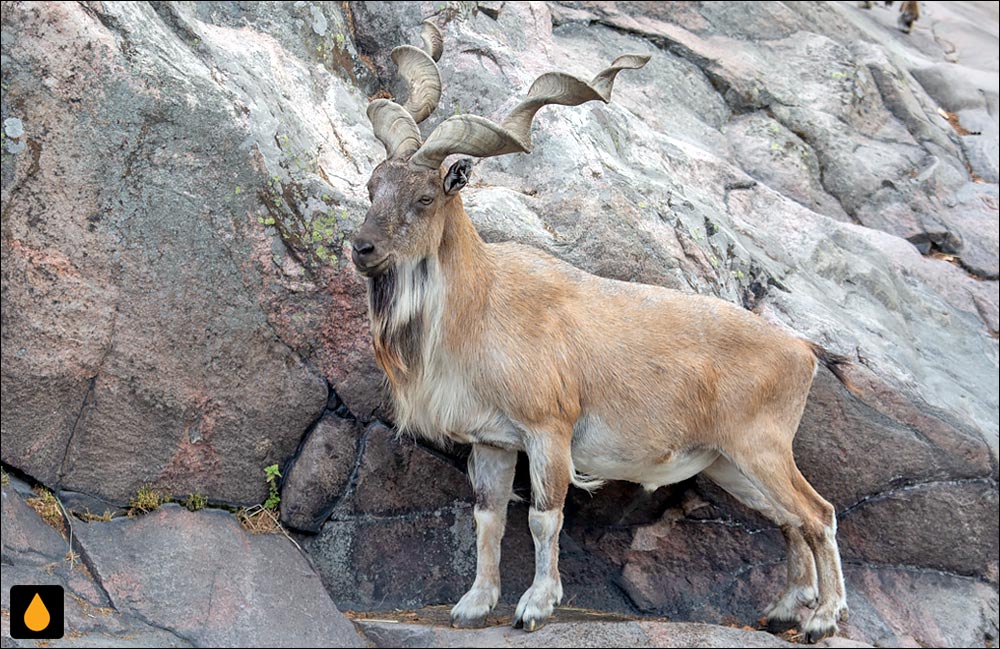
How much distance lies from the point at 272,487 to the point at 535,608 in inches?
84.3

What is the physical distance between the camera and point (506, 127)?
664 centimetres

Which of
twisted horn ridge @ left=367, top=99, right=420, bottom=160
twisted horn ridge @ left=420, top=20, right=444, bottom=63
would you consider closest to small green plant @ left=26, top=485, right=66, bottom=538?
twisted horn ridge @ left=367, top=99, right=420, bottom=160

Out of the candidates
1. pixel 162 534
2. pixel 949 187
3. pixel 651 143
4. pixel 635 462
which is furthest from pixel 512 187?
pixel 949 187

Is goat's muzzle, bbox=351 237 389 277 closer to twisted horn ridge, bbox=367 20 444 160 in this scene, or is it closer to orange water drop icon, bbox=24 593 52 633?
twisted horn ridge, bbox=367 20 444 160

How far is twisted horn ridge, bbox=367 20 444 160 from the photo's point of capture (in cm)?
679

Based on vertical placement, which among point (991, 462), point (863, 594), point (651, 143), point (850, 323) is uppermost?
point (651, 143)

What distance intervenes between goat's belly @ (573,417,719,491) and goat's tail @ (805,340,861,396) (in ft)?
4.33

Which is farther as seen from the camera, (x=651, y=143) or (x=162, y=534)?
(x=651, y=143)

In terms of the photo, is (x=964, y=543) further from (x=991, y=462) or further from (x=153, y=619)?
(x=153, y=619)

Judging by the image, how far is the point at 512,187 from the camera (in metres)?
8.81

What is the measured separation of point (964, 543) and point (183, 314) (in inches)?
245

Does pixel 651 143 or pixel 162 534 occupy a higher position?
Answer: pixel 651 143

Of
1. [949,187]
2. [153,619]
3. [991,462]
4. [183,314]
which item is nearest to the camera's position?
[153,619]

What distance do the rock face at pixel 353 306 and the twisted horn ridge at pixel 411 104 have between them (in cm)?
98
